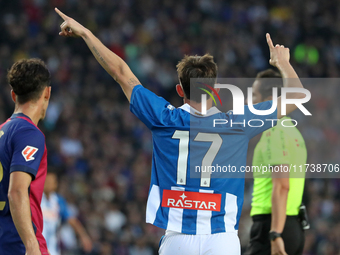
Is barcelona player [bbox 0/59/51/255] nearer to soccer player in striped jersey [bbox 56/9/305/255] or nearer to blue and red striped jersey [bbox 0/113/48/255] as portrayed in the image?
blue and red striped jersey [bbox 0/113/48/255]

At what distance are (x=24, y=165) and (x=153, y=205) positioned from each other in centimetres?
95

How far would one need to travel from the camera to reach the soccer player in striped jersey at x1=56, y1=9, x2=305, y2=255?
10.6ft

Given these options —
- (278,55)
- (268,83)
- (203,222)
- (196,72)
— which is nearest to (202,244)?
(203,222)

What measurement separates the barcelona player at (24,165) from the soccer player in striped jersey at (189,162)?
1.70 ft

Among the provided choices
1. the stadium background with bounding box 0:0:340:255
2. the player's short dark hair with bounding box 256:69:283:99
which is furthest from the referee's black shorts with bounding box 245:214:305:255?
the stadium background with bounding box 0:0:340:255

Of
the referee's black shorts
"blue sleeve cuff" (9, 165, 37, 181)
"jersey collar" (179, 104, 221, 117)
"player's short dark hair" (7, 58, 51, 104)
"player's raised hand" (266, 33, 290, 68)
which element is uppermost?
"player's raised hand" (266, 33, 290, 68)

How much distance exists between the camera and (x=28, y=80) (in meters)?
3.35

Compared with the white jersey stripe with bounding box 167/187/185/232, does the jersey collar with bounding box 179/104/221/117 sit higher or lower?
higher

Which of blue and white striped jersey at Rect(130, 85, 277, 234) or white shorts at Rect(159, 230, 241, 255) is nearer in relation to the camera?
white shorts at Rect(159, 230, 241, 255)

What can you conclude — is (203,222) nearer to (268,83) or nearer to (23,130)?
(23,130)

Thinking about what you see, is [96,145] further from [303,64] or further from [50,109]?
[303,64]

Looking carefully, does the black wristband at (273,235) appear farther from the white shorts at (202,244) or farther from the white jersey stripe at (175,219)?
the white jersey stripe at (175,219)

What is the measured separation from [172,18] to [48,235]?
11213mm

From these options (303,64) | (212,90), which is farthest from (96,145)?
(212,90)
